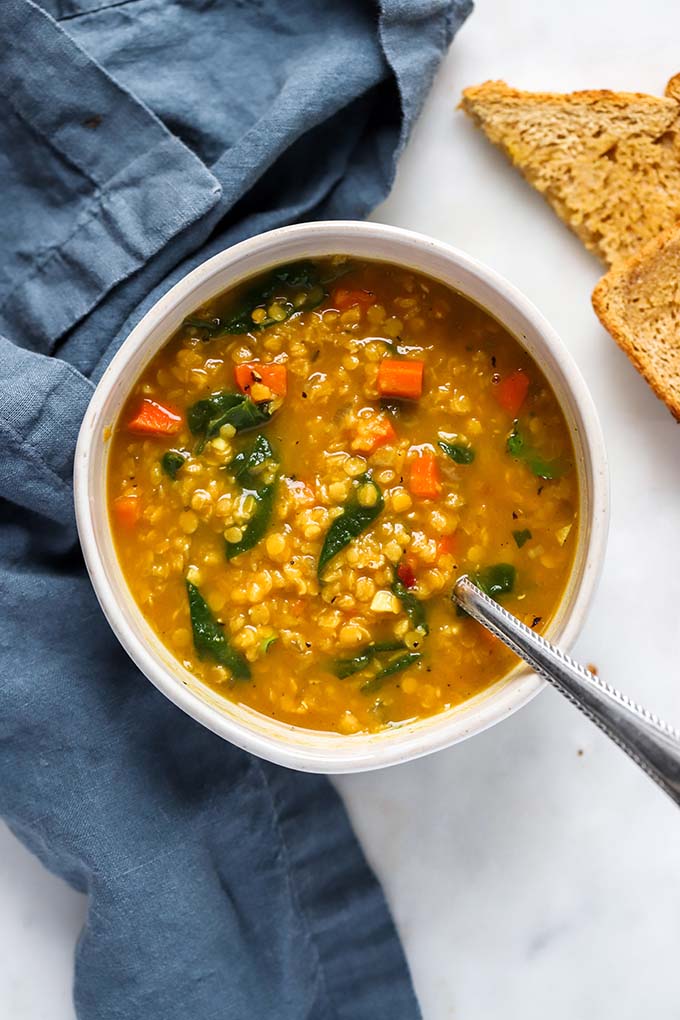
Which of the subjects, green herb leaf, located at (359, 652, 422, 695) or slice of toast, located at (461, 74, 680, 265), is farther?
slice of toast, located at (461, 74, 680, 265)

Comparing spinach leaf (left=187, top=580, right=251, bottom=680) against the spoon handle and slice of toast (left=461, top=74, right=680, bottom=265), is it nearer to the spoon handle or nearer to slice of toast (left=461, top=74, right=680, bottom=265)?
the spoon handle

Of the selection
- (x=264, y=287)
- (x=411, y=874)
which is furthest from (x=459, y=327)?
(x=411, y=874)

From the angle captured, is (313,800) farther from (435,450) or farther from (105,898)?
(435,450)

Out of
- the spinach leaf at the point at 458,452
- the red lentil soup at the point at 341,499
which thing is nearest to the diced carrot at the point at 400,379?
the red lentil soup at the point at 341,499

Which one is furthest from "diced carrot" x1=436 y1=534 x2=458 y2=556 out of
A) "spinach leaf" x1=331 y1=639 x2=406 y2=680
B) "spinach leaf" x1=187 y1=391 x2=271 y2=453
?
"spinach leaf" x1=187 y1=391 x2=271 y2=453

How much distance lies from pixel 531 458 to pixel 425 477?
0.25 metres

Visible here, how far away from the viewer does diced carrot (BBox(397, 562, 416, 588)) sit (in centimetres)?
240

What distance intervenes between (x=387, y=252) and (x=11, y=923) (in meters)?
2.07

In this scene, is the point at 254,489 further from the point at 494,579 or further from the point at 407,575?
the point at 494,579

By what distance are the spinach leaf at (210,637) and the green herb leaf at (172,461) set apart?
10.1 inches

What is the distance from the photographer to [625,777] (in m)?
2.86

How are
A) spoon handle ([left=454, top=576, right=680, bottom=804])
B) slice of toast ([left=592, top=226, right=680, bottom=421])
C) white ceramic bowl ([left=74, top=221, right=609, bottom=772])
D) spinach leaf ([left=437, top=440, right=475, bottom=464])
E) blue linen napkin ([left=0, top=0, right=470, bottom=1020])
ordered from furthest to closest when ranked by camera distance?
1. slice of toast ([left=592, top=226, right=680, bottom=421])
2. blue linen napkin ([left=0, top=0, right=470, bottom=1020])
3. spinach leaf ([left=437, top=440, right=475, bottom=464])
4. white ceramic bowl ([left=74, top=221, right=609, bottom=772])
5. spoon handle ([left=454, top=576, right=680, bottom=804])

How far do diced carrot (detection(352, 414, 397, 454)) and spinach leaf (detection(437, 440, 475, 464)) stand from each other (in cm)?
12

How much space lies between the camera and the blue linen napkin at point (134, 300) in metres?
2.62
